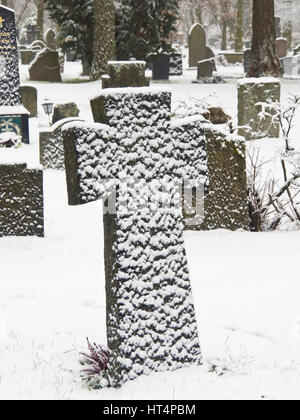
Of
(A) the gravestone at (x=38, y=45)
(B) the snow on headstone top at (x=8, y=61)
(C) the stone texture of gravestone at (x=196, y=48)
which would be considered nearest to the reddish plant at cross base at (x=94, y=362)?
(B) the snow on headstone top at (x=8, y=61)

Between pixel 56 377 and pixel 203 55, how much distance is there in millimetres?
30169

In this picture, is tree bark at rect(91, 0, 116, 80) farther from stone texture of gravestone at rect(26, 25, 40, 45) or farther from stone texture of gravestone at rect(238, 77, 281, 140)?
stone texture of gravestone at rect(26, 25, 40, 45)

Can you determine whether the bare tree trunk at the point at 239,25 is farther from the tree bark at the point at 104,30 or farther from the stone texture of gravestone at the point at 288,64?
the tree bark at the point at 104,30

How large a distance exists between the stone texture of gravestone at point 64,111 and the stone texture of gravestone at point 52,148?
10.8 feet

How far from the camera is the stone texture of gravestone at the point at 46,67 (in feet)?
76.9

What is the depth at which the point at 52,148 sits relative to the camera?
10961 mm

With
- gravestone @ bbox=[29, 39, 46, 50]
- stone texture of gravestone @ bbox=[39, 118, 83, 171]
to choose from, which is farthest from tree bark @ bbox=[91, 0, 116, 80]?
gravestone @ bbox=[29, 39, 46, 50]

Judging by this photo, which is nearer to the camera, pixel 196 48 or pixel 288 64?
pixel 288 64

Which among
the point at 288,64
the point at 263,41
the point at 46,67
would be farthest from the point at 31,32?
the point at 263,41

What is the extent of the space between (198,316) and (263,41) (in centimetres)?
1662

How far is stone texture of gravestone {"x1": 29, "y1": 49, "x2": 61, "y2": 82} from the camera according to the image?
2344cm

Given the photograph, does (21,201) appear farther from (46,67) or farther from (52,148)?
(46,67)

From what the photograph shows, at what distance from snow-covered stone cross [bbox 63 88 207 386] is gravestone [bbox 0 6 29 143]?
10.2 metres

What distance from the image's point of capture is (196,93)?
19.0 metres
